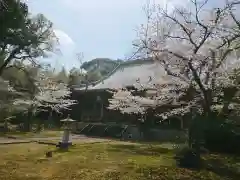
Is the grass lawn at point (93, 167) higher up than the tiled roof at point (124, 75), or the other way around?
the tiled roof at point (124, 75)

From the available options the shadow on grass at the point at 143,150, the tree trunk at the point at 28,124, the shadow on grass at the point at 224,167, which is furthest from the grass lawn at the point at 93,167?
the tree trunk at the point at 28,124

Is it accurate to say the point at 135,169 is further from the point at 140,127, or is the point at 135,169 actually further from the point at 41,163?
the point at 140,127

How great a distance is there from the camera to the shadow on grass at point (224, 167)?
10.4 metres

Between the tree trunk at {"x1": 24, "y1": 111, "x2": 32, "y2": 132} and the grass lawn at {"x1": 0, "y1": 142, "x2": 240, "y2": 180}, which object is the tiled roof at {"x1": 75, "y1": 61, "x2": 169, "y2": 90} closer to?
the tree trunk at {"x1": 24, "y1": 111, "x2": 32, "y2": 132}

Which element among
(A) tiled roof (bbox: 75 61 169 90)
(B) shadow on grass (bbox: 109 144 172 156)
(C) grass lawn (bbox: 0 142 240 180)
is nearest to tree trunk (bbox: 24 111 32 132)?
(A) tiled roof (bbox: 75 61 169 90)

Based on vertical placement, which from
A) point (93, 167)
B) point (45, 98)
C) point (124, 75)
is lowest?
point (93, 167)

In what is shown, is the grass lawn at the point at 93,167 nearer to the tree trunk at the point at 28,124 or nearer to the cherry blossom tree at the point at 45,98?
the tree trunk at the point at 28,124

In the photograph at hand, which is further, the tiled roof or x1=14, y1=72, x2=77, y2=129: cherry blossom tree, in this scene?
the tiled roof

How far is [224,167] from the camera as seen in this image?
11.5m

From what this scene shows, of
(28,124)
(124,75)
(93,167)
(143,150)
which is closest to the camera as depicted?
(93,167)

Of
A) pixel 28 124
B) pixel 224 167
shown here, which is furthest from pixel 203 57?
pixel 28 124

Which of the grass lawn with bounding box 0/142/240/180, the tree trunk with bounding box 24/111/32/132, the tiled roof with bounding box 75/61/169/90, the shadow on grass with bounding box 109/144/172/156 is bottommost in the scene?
the grass lawn with bounding box 0/142/240/180

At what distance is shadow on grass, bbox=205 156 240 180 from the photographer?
10.4m

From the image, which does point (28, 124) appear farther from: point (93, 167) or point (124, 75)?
point (93, 167)
